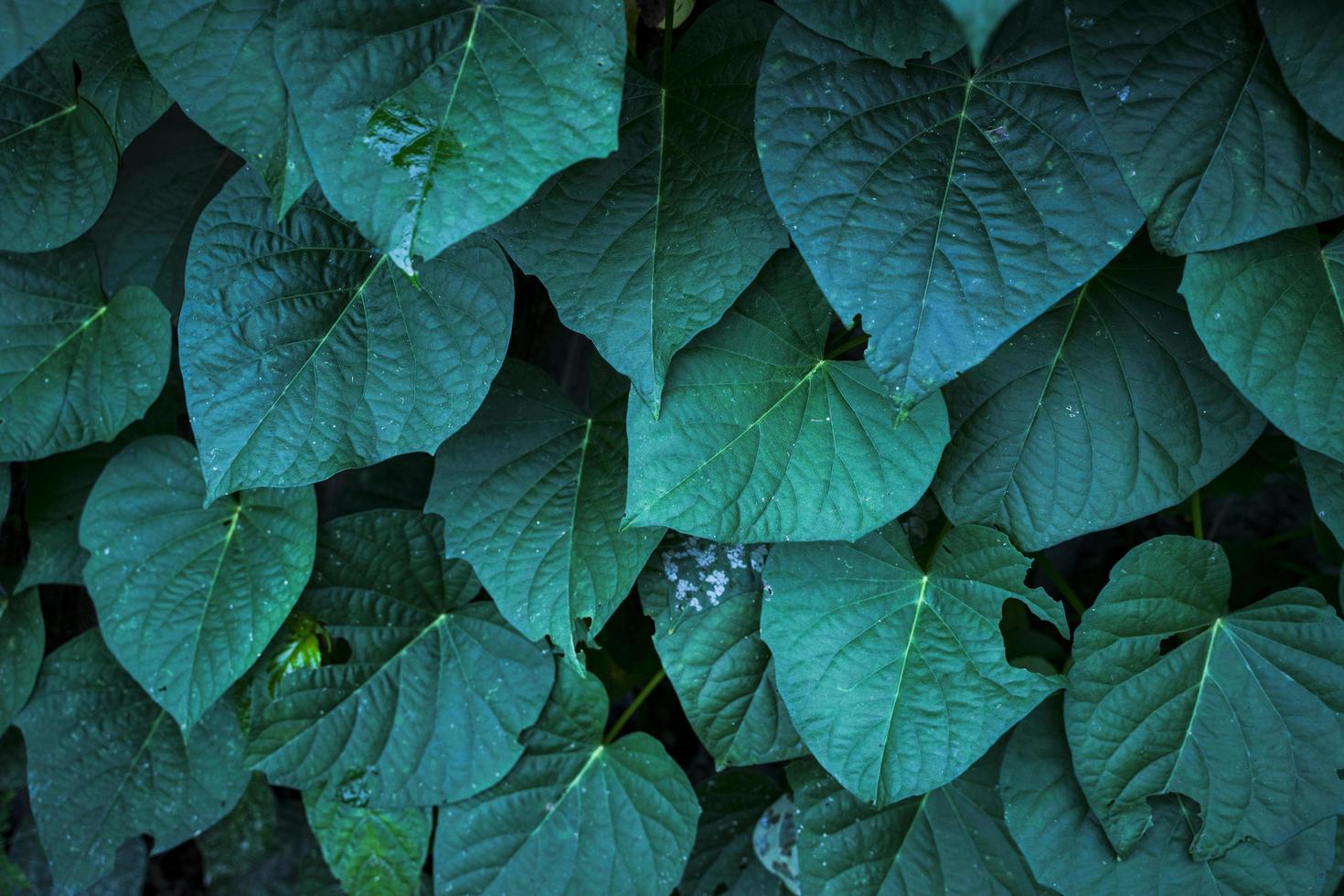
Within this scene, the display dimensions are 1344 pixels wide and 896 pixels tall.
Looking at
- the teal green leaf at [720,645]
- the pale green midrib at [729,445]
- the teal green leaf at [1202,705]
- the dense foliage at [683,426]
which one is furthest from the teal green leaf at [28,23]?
the teal green leaf at [1202,705]

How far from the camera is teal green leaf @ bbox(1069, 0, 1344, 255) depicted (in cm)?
81

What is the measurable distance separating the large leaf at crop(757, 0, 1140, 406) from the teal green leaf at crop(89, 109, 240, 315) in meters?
0.83

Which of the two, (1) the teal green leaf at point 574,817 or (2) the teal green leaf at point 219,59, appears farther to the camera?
(1) the teal green leaf at point 574,817

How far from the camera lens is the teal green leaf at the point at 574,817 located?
3.84 ft

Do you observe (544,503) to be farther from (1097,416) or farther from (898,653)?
(1097,416)

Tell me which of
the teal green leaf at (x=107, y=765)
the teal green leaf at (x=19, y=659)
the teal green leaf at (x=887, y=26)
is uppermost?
the teal green leaf at (x=887, y=26)

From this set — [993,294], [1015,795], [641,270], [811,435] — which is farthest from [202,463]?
[1015,795]

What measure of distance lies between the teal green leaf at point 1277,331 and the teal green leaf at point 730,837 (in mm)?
797

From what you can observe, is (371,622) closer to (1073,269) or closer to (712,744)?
(712,744)

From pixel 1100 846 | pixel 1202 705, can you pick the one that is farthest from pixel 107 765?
pixel 1202 705

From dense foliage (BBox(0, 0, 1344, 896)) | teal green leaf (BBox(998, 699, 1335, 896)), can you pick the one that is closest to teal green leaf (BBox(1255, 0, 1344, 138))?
dense foliage (BBox(0, 0, 1344, 896))

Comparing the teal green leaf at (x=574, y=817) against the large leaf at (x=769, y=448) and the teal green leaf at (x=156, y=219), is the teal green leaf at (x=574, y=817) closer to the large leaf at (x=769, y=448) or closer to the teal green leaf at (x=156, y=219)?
the large leaf at (x=769, y=448)

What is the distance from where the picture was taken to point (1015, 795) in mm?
1077

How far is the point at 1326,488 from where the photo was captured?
0.96m
